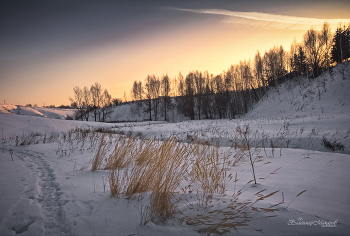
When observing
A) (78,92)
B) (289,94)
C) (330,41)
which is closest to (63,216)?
(289,94)

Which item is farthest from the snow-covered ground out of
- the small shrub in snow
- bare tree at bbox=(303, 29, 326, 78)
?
bare tree at bbox=(303, 29, 326, 78)

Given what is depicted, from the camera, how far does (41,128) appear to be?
14.8m

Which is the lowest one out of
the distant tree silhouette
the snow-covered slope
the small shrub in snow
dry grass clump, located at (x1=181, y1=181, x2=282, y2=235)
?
the small shrub in snow

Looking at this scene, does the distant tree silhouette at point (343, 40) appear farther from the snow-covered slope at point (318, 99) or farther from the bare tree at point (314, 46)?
the snow-covered slope at point (318, 99)

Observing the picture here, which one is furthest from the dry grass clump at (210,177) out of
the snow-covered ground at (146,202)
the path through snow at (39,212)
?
the path through snow at (39,212)

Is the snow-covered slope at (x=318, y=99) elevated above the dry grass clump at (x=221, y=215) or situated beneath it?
elevated above

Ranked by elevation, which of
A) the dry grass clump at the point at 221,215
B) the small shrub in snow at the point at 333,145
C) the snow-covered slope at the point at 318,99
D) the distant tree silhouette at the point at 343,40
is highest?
the distant tree silhouette at the point at 343,40

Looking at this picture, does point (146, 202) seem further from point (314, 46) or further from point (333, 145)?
point (314, 46)

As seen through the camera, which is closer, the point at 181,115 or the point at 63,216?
the point at 63,216

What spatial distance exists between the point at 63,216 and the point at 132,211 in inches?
32.4

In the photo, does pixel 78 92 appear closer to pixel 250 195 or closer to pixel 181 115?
pixel 181 115

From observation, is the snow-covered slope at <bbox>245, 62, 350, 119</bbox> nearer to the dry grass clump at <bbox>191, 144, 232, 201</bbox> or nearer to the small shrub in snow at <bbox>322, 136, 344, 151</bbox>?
the small shrub in snow at <bbox>322, 136, 344, 151</bbox>

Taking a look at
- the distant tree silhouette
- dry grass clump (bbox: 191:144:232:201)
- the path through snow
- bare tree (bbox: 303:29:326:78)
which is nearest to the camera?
the path through snow

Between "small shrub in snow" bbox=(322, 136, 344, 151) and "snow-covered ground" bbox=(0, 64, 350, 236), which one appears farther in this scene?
"small shrub in snow" bbox=(322, 136, 344, 151)
